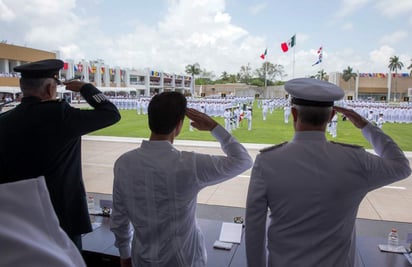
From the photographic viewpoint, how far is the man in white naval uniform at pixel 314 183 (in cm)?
95

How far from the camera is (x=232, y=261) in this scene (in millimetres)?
1593

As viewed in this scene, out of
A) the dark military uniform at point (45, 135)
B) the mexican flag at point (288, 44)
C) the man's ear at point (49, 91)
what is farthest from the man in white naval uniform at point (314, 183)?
the mexican flag at point (288, 44)

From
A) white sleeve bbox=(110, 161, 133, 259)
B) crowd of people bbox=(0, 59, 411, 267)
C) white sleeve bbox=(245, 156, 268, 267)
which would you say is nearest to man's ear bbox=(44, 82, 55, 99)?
crowd of people bbox=(0, 59, 411, 267)

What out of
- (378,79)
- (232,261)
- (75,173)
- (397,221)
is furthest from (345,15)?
(378,79)

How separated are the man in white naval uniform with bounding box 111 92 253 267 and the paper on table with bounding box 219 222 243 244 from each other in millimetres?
667

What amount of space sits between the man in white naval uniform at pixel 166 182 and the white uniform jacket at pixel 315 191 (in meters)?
0.17

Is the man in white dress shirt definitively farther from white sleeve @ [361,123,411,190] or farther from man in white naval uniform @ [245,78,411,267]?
white sleeve @ [361,123,411,190]

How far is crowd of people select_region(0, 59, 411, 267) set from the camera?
0.96 m

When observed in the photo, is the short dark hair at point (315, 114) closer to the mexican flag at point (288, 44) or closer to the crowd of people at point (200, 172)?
the crowd of people at point (200, 172)

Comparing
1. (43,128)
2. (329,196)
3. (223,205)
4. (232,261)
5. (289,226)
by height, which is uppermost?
(43,128)

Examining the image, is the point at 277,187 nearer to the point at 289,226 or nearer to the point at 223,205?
the point at 289,226

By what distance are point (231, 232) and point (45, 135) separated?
1.16 meters

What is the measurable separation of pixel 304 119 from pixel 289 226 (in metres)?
0.33

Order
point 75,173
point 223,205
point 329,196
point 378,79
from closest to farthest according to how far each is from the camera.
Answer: point 329,196 < point 75,173 < point 223,205 < point 378,79
